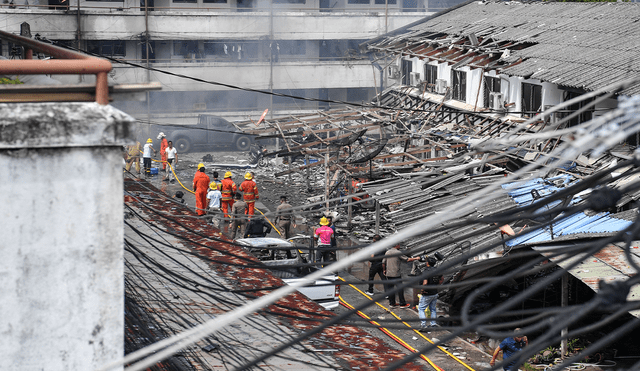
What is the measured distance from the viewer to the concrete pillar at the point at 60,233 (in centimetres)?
284

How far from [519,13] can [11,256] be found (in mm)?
24229

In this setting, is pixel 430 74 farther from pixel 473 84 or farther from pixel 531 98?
pixel 531 98

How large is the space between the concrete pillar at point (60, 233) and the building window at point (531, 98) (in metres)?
16.1

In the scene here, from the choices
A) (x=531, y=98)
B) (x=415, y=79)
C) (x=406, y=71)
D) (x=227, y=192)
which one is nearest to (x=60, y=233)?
(x=227, y=192)

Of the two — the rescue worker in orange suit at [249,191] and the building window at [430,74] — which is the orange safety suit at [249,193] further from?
the building window at [430,74]

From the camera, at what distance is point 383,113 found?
24.6 meters

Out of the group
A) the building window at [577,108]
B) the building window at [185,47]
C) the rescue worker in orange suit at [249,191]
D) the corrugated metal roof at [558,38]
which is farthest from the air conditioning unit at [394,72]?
the rescue worker in orange suit at [249,191]

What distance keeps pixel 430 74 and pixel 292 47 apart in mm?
13386

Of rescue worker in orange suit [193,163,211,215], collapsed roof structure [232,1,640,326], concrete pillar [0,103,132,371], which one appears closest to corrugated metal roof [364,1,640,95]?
collapsed roof structure [232,1,640,326]

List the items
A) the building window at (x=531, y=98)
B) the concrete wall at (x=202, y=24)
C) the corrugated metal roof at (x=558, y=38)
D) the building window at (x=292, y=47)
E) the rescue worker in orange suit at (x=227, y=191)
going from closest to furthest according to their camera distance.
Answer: the corrugated metal roof at (x=558, y=38) < the rescue worker in orange suit at (x=227, y=191) < the building window at (x=531, y=98) < the concrete wall at (x=202, y=24) < the building window at (x=292, y=47)

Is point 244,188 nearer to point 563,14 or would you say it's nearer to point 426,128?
point 426,128

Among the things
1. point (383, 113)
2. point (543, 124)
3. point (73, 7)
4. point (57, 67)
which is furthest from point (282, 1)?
point (57, 67)

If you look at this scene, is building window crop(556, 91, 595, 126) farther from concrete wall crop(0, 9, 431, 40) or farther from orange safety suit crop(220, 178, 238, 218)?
concrete wall crop(0, 9, 431, 40)

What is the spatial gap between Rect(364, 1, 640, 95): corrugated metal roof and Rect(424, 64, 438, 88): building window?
1.21 meters
